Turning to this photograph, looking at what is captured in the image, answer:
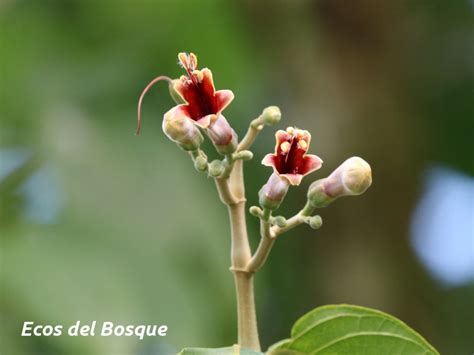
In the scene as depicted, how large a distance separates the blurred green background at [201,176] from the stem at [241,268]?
0.72 meters

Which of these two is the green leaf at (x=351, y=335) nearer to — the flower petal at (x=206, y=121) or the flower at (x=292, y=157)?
the flower at (x=292, y=157)

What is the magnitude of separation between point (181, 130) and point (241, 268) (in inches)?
10.1

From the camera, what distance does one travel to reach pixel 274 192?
1420 mm

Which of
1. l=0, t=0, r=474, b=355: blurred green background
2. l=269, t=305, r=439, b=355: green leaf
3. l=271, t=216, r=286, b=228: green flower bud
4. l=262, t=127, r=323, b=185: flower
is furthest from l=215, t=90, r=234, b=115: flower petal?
l=0, t=0, r=474, b=355: blurred green background

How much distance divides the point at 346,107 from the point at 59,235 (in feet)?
4.56

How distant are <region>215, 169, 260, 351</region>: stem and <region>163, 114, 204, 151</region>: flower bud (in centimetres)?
9

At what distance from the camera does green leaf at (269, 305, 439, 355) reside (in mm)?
1358

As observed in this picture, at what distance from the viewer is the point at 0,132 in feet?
9.43

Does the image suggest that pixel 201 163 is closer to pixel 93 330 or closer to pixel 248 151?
pixel 248 151

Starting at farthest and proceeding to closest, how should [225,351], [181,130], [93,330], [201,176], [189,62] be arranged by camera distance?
[201,176], [93,330], [189,62], [181,130], [225,351]

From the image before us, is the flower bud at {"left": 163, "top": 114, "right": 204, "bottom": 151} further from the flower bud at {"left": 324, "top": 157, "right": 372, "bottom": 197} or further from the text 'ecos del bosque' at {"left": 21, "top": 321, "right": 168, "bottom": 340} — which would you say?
Result: the text 'ecos del bosque' at {"left": 21, "top": 321, "right": 168, "bottom": 340}

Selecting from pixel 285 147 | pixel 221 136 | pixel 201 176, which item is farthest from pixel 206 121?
pixel 201 176

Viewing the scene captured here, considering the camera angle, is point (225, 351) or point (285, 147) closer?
point (225, 351)

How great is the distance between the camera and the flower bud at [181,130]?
1397 mm
